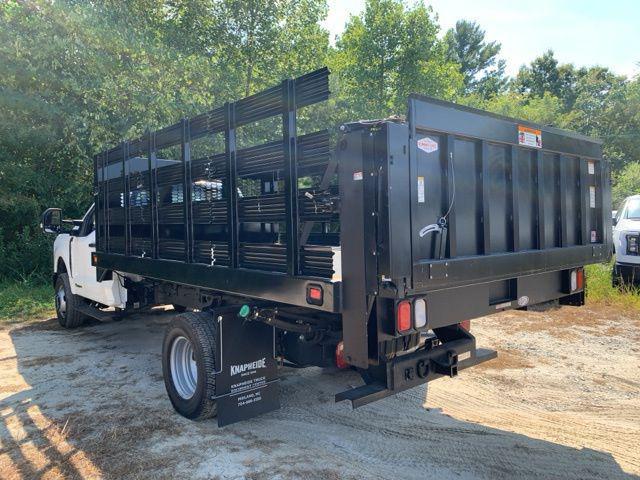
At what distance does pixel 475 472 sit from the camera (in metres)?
3.15

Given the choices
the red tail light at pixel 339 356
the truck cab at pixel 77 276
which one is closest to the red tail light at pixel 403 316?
the red tail light at pixel 339 356

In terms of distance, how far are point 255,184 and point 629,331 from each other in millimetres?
5436

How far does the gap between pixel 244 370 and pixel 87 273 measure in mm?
3926

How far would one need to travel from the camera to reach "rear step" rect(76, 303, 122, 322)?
6170 millimetres

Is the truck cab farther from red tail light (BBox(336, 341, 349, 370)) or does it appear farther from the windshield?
the windshield

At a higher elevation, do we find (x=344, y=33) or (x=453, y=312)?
(x=344, y=33)

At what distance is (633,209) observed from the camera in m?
9.96

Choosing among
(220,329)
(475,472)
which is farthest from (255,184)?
(475,472)

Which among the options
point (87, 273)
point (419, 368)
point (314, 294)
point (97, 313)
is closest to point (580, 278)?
point (419, 368)

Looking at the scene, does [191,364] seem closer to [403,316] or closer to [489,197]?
[403,316]

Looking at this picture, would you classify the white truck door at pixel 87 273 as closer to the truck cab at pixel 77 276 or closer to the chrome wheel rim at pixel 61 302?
the truck cab at pixel 77 276

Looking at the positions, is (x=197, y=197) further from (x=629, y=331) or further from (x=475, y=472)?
(x=629, y=331)

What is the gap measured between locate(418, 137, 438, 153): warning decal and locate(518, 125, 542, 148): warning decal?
0.85 m

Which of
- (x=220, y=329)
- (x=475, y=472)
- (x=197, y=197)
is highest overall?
(x=197, y=197)
